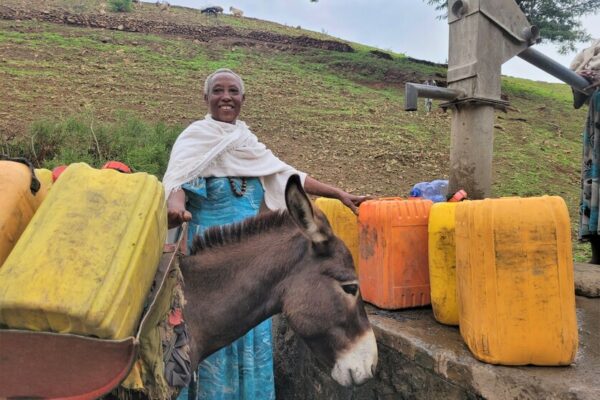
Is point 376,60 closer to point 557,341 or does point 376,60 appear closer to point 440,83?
point 440,83

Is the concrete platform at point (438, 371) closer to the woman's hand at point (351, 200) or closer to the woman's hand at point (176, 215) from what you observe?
the woman's hand at point (351, 200)

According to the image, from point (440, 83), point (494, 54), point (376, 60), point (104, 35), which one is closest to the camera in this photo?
point (494, 54)

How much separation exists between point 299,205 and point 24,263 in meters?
1.09

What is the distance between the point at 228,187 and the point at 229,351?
0.96m

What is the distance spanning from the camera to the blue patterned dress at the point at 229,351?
9.11 ft

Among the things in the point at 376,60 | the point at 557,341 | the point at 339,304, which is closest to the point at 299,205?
the point at 339,304

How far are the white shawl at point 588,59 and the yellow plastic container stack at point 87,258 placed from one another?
3.53 meters

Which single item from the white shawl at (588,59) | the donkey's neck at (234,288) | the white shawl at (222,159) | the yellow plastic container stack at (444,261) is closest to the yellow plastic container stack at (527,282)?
the yellow plastic container stack at (444,261)

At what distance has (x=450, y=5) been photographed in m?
3.43

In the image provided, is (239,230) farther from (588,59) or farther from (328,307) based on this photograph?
(588,59)

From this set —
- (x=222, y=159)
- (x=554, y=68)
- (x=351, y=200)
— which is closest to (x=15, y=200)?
(x=222, y=159)

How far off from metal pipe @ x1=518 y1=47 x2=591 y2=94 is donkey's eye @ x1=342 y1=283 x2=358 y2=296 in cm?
234

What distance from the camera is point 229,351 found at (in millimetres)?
2797

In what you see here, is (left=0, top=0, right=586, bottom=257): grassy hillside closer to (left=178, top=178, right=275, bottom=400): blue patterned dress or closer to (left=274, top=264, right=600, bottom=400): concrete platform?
(left=274, top=264, right=600, bottom=400): concrete platform
